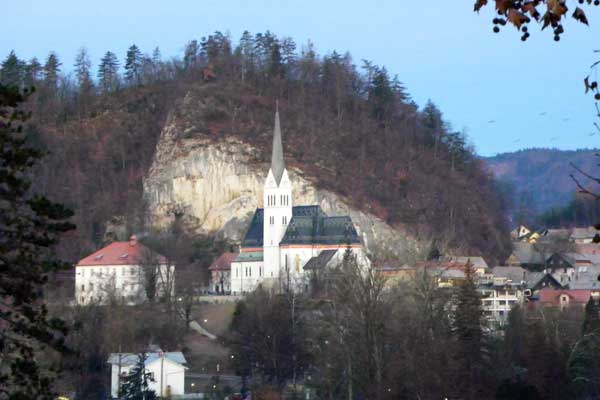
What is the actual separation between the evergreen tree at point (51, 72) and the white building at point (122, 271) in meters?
36.1

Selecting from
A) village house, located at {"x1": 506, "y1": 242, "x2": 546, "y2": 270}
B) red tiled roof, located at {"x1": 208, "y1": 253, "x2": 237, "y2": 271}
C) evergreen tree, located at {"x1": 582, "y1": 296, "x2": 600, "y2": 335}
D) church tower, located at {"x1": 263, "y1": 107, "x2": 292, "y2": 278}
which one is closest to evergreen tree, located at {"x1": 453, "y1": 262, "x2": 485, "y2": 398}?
evergreen tree, located at {"x1": 582, "y1": 296, "x2": 600, "y2": 335}

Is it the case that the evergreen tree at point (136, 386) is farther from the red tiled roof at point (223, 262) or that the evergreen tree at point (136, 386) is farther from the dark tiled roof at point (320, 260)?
the red tiled roof at point (223, 262)

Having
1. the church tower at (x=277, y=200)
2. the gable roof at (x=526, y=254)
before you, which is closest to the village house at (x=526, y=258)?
the gable roof at (x=526, y=254)

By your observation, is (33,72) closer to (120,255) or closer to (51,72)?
(51,72)

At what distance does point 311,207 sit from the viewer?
112 metres

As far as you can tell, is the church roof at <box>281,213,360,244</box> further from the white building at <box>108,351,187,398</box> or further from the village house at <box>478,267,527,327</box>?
the white building at <box>108,351,187,398</box>

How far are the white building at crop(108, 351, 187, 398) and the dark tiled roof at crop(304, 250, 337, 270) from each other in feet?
120

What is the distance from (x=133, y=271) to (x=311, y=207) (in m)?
15.1

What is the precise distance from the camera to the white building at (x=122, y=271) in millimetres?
99875

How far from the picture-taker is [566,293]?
98.9 metres

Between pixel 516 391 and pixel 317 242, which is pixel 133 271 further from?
pixel 516 391

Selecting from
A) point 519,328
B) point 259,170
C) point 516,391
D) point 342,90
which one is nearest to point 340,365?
point 516,391

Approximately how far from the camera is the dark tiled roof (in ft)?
340

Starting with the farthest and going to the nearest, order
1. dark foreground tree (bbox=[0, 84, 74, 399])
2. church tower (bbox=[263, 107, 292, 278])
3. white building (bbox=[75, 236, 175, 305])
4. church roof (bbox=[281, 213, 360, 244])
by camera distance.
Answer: church tower (bbox=[263, 107, 292, 278]) → church roof (bbox=[281, 213, 360, 244]) → white building (bbox=[75, 236, 175, 305]) → dark foreground tree (bbox=[0, 84, 74, 399])
